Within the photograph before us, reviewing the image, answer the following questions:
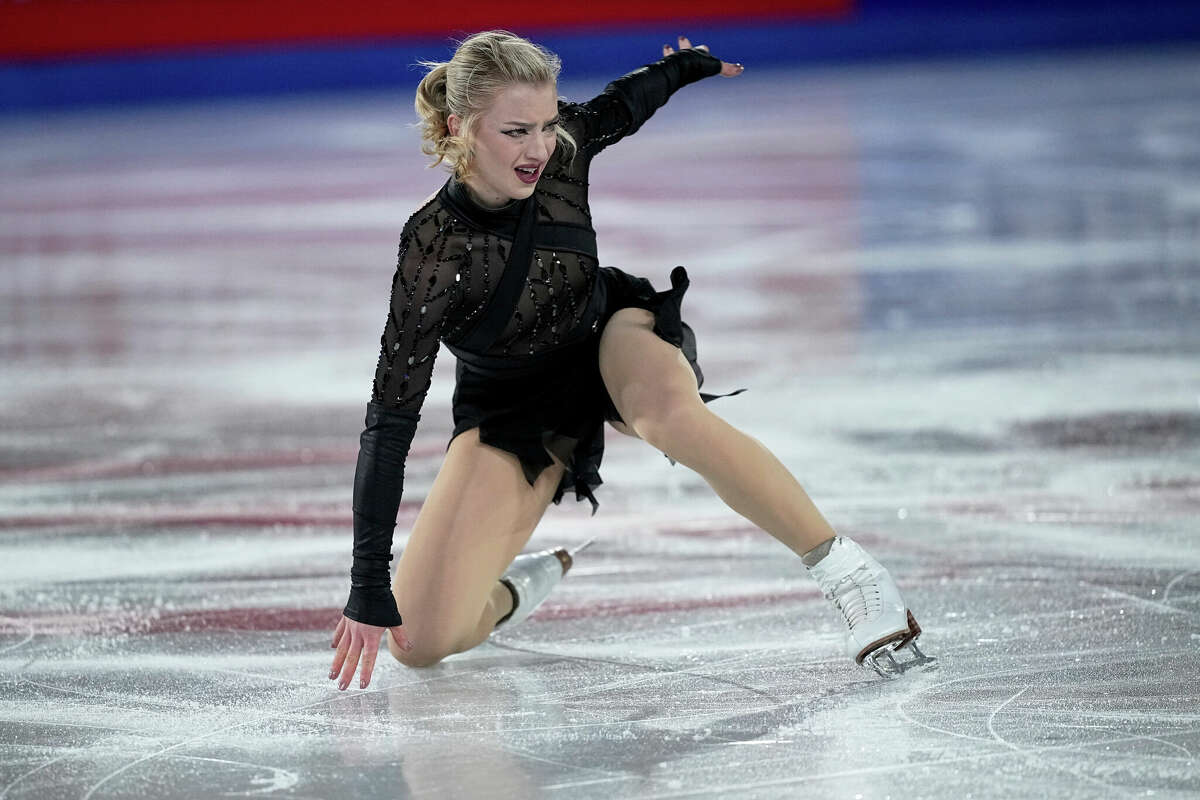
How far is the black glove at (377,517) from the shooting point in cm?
257

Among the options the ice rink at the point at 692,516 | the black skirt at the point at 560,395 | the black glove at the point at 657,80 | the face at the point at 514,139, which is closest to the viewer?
the ice rink at the point at 692,516

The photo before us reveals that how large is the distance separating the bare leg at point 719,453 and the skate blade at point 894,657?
0.21 m

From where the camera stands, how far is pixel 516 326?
112 inches

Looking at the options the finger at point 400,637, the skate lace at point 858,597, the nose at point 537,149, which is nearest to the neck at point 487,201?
the nose at point 537,149

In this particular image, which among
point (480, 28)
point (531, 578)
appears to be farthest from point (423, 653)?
point (480, 28)

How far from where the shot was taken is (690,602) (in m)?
3.17

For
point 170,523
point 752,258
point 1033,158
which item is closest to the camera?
point 170,523

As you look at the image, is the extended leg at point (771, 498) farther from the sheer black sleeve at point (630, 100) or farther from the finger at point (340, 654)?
the finger at point (340, 654)

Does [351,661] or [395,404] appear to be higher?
[395,404]

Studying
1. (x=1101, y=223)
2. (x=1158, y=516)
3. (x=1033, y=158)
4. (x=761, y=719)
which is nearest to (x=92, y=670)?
(x=761, y=719)

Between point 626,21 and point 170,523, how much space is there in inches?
528

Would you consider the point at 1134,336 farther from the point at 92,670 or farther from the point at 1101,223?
the point at 92,670

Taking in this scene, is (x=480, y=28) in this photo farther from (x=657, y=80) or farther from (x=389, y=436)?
(x=389, y=436)

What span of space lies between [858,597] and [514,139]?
3.12 feet
